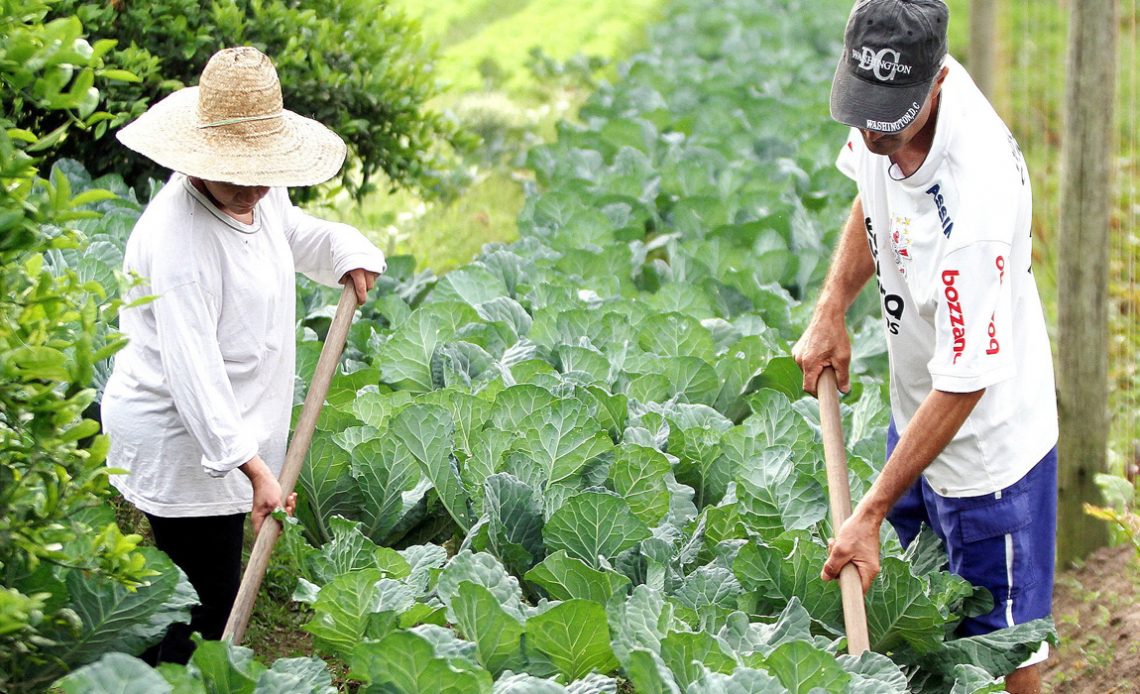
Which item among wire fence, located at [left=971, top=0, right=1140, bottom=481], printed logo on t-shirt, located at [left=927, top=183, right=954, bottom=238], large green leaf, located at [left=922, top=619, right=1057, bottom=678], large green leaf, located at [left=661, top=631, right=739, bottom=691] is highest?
printed logo on t-shirt, located at [left=927, top=183, right=954, bottom=238]

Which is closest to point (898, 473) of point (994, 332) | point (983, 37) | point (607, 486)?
point (994, 332)

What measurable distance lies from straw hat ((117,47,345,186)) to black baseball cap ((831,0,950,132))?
1261 millimetres

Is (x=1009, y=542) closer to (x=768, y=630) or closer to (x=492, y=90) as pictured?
(x=768, y=630)

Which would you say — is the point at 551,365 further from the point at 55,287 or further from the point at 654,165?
the point at 654,165

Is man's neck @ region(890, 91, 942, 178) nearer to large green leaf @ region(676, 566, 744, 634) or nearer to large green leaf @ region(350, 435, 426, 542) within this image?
large green leaf @ region(676, 566, 744, 634)

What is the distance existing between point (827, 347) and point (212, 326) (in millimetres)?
1709

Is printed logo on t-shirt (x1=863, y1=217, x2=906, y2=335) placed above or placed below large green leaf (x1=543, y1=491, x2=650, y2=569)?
above

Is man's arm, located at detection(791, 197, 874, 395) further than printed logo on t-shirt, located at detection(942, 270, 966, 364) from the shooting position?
Yes

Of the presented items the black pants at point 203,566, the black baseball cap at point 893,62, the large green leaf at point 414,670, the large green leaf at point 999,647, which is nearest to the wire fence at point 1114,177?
the large green leaf at point 999,647

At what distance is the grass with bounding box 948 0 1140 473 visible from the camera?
6.79 m

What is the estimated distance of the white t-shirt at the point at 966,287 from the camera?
278 centimetres

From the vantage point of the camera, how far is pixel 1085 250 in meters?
4.71

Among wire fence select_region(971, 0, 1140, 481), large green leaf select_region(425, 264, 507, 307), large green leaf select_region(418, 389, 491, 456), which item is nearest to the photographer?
large green leaf select_region(418, 389, 491, 456)

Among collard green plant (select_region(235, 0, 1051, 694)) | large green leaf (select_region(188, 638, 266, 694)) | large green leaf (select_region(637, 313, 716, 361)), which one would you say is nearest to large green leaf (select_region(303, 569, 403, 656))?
collard green plant (select_region(235, 0, 1051, 694))
